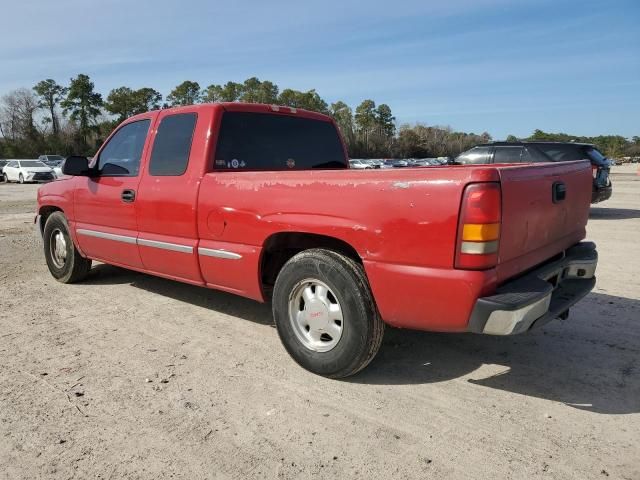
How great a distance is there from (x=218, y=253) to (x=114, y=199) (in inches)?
65.1

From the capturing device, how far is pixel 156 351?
12.7ft

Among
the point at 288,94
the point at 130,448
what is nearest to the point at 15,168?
the point at 130,448

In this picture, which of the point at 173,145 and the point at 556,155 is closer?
the point at 173,145

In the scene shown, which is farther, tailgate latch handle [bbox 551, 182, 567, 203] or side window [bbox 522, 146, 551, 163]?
side window [bbox 522, 146, 551, 163]

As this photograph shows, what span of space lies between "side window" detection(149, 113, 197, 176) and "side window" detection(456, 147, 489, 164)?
8898mm

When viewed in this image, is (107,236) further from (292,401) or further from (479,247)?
(479,247)

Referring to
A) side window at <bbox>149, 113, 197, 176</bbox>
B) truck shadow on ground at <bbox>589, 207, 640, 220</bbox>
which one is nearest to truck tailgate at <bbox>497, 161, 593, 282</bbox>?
side window at <bbox>149, 113, 197, 176</bbox>

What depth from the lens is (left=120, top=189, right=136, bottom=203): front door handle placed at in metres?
4.69

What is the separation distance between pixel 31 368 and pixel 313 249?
2.21 metres

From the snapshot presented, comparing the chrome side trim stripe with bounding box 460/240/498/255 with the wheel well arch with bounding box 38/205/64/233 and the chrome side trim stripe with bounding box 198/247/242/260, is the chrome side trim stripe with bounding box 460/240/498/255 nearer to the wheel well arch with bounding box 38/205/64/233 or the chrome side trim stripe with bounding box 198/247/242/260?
the chrome side trim stripe with bounding box 198/247/242/260

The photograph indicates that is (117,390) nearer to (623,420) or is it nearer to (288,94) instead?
(623,420)

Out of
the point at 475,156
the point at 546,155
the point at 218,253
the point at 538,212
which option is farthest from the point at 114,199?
the point at 546,155

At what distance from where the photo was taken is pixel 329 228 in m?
3.20

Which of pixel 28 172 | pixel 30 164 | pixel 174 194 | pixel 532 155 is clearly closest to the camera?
pixel 174 194
